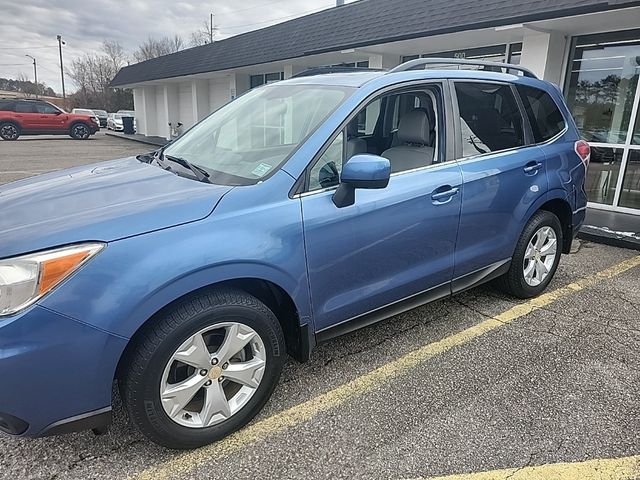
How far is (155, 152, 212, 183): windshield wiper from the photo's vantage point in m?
2.57

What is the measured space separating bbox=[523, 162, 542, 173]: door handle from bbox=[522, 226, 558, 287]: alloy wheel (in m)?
0.53

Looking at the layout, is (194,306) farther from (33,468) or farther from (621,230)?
(621,230)

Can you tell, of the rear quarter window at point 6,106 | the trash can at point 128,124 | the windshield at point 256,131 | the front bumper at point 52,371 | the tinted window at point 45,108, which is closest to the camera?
the front bumper at point 52,371

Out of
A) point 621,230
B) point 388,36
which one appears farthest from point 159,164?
point 388,36

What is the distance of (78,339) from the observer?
1.82 meters

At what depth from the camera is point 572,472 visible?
2.17 meters

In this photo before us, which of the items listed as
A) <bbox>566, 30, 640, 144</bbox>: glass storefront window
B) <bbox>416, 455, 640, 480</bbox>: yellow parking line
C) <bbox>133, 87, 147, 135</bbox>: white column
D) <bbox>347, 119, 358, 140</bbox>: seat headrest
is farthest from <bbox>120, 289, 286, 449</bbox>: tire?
<bbox>133, 87, 147, 135</bbox>: white column

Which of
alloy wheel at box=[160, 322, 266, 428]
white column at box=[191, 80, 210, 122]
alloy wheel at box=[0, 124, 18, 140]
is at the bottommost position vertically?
alloy wheel at box=[160, 322, 266, 428]

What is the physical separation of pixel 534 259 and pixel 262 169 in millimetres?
2604

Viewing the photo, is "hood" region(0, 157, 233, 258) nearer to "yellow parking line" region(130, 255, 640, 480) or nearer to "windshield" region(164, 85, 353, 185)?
"windshield" region(164, 85, 353, 185)

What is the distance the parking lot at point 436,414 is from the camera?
2.18 m

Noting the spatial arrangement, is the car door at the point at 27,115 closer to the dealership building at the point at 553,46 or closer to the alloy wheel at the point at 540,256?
the dealership building at the point at 553,46

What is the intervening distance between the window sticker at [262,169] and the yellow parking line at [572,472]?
1662 mm

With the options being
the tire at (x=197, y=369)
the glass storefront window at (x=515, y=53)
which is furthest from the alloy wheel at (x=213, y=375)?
the glass storefront window at (x=515, y=53)
